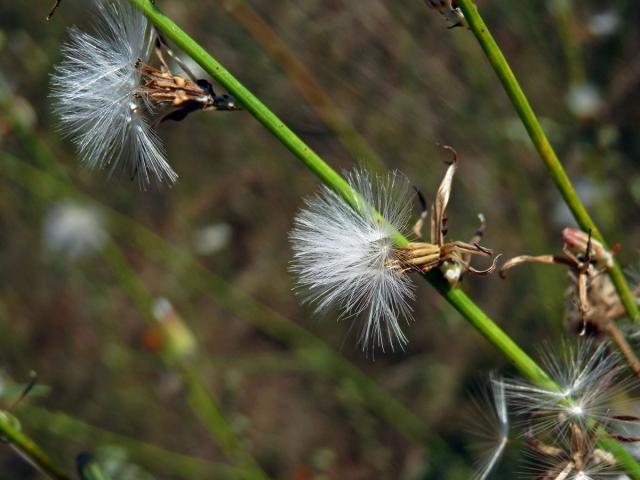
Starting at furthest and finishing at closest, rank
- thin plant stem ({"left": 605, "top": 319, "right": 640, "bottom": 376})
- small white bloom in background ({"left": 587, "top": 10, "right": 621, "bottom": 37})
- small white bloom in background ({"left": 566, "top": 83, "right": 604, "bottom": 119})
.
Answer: small white bloom in background ({"left": 587, "top": 10, "right": 621, "bottom": 37}) → small white bloom in background ({"left": 566, "top": 83, "right": 604, "bottom": 119}) → thin plant stem ({"left": 605, "top": 319, "right": 640, "bottom": 376})

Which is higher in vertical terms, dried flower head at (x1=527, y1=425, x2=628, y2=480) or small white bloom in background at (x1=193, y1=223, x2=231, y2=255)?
dried flower head at (x1=527, y1=425, x2=628, y2=480)

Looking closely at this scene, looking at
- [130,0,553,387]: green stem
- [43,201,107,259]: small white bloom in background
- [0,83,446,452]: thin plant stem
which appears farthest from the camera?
[43,201,107,259]: small white bloom in background

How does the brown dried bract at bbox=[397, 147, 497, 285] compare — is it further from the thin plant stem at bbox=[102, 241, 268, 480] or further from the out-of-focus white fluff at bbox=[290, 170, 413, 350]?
the thin plant stem at bbox=[102, 241, 268, 480]

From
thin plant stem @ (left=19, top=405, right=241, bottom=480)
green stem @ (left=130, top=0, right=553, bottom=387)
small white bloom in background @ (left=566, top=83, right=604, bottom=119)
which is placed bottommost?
thin plant stem @ (left=19, top=405, right=241, bottom=480)

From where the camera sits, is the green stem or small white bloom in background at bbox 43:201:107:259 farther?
small white bloom in background at bbox 43:201:107:259

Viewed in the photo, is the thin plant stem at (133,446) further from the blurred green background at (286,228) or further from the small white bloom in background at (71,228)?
the small white bloom in background at (71,228)

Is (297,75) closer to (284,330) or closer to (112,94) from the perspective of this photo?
(284,330)

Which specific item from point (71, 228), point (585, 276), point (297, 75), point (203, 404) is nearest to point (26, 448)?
point (585, 276)

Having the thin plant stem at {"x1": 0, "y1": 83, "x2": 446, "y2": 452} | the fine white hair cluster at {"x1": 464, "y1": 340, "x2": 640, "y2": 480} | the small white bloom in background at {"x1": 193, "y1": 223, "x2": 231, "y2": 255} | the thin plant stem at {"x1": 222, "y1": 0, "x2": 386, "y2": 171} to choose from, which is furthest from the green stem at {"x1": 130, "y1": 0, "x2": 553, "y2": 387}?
the small white bloom in background at {"x1": 193, "y1": 223, "x2": 231, "y2": 255}
